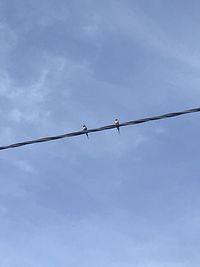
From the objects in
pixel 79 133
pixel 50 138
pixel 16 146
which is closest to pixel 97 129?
pixel 79 133

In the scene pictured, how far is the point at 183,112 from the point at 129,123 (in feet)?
6.52

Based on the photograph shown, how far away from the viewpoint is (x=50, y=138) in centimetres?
1365

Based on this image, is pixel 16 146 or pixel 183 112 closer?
pixel 183 112

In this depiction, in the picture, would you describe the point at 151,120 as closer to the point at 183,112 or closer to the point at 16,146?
the point at 183,112

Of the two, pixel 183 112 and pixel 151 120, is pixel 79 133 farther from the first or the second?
pixel 183 112

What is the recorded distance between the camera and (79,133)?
1339 centimetres

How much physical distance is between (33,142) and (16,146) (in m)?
0.94

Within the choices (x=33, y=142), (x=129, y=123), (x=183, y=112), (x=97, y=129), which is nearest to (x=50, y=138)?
(x=33, y=142)

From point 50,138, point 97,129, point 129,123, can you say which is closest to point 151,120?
point 129,123

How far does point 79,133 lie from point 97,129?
0.68 m

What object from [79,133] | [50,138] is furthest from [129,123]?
[50,138]

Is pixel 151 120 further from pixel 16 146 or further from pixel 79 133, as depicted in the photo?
pixel 16 146

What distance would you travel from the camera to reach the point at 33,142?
13.2 metres

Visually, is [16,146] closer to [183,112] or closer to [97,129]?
[97,129]
